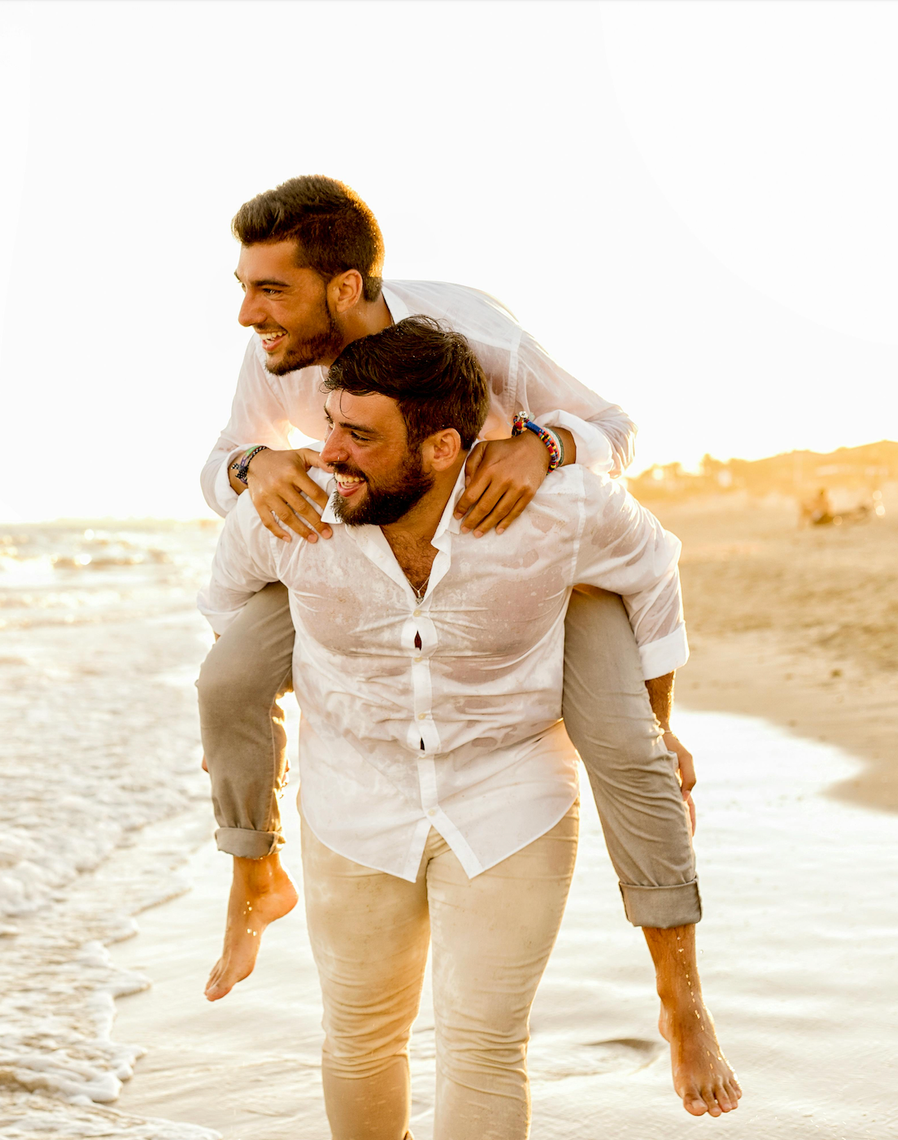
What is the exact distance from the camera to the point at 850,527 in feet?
102

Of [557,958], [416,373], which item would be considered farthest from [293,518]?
[557,958]

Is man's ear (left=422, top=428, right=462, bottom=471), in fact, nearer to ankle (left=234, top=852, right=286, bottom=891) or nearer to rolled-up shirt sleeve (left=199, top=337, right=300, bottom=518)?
rolled-up shirt sleeve (left=199, top=337, right=300, bottom=518)

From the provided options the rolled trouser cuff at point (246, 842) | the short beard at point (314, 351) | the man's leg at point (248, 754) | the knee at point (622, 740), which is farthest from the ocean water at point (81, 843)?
the short beard at point (314, 351)

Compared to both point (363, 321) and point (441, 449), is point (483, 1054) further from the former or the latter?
point (363, 321)

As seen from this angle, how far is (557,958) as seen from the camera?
4.53 meters

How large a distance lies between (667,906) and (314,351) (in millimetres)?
1650

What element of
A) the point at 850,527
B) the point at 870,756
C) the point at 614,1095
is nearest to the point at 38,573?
the point at 850,527

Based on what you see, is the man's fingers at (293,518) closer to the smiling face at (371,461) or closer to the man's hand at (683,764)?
the smiling face at (371,461)

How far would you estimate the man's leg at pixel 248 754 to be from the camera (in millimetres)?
3041

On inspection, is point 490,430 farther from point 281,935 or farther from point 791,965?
point 281,935

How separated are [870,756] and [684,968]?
4.94m

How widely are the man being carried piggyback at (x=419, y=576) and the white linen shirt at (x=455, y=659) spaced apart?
4cm

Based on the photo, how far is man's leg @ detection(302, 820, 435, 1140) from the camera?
2.87 meters

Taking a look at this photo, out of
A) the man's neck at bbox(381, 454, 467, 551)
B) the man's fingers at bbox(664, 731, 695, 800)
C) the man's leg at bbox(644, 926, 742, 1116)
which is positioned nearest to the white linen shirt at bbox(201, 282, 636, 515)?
the man's neck at bbox(381, 454, 467, 551)
